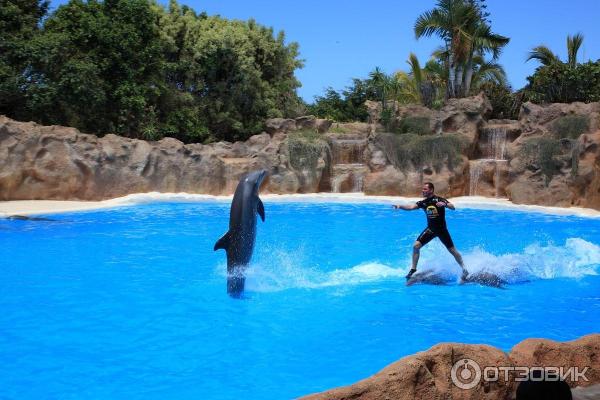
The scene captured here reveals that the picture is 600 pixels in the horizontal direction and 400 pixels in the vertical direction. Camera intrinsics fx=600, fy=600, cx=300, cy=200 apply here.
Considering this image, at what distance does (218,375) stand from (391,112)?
1873 centimetres

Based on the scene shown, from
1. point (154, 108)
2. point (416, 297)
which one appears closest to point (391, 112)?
point (154, 108)

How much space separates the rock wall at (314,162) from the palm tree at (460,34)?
114 inches

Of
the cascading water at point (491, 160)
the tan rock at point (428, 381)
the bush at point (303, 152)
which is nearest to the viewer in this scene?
the tan rock at point (428, 381)

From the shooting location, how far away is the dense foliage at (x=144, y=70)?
Answer: 1819 centimetres

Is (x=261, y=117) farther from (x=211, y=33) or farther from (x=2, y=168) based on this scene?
(x=2, y=168)

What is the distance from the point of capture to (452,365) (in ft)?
12.1

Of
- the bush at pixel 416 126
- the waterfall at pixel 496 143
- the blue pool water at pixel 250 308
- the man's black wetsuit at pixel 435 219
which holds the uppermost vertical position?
the bush at pixel 416 126

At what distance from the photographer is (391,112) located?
22938 mm

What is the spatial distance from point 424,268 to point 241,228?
338 centimetres

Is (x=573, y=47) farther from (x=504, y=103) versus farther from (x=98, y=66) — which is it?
(x=98, y=66)

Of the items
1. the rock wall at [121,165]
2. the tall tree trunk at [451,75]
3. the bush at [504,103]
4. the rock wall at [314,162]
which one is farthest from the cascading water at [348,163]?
the bush at [504,103]

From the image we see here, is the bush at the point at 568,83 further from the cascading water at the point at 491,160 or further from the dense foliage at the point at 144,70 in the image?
the dense foliage at the point at 144,70

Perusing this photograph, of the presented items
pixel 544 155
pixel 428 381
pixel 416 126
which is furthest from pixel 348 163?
pixel 428 381

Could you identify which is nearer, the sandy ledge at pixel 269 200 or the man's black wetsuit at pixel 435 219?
the man's black wetsuit at pixel 435 219
